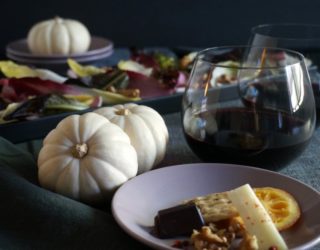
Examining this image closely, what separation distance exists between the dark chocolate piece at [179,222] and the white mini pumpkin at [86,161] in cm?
9

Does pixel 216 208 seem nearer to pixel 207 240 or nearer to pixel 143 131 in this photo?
pixel 207 240

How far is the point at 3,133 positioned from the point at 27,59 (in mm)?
540

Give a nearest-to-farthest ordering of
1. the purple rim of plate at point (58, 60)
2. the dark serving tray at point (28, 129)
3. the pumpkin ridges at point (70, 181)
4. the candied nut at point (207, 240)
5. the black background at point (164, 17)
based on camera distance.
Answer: the candied nut at point (207, 240), the pumpkin ridges at point (70, 181), the dark serving tray at point (28, 129), the purple rim of plate at point (58, 60), the black background at point (164, 17)

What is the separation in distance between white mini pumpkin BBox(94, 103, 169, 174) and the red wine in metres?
0.04

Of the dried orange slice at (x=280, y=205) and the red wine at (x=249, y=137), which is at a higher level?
the red wine at (x=249, y=137)

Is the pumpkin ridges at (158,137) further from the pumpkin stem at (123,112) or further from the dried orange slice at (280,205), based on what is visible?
the dried orange slice at (280,205)

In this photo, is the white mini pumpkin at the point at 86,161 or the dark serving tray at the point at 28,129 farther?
the dark serving tray at the point at 28,129

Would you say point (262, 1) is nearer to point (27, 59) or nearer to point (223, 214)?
point (27, 59)

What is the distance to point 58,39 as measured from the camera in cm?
127

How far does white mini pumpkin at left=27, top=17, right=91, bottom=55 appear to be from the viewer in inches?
50.4

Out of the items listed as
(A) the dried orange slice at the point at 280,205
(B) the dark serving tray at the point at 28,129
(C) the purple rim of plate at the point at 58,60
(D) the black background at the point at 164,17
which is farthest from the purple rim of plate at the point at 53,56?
(A) the dried orange slice at the point at 280,205

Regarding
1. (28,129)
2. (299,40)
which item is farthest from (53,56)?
(299,40)

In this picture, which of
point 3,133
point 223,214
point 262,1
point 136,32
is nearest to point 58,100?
point 3,133

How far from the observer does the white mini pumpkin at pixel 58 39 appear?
128 cm
